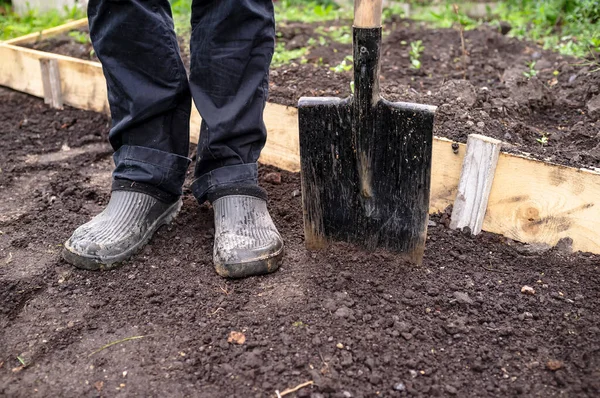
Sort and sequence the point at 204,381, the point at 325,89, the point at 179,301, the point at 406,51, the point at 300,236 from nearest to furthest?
the point at 204,381
the point at 179,301
the point at 300,236
the point at 325,89
the point at 406,51

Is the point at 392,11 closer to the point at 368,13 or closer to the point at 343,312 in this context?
the point at 368,13

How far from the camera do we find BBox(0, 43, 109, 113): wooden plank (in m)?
3.62

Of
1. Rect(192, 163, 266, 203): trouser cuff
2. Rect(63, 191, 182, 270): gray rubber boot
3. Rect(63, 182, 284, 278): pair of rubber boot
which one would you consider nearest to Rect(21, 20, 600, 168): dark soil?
Rect(192, 163, 266, 203): trouser cuff

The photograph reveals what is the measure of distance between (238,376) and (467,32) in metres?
3.27

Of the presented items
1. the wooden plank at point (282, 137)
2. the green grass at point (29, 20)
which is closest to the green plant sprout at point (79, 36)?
the green grass at point (29, 20)

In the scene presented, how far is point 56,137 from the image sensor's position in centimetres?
345

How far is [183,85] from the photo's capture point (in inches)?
92.5

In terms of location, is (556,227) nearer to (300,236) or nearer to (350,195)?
(350,195)

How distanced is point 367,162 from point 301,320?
0.57 meters

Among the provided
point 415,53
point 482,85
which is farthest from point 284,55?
point 482,85

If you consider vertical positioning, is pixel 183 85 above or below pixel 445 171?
above

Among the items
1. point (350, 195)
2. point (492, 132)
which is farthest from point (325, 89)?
point (350, 195)

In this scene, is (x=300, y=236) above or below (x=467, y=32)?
below

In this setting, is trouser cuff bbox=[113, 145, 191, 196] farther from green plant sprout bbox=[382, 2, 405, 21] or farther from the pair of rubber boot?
green plant sprout bbox=[382, 2, 405, 21]
